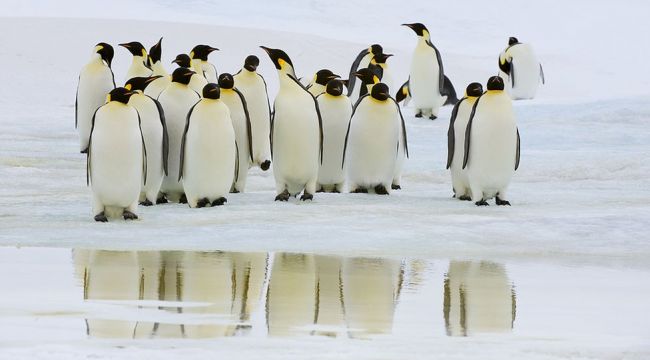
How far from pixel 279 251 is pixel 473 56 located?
23.0 meters

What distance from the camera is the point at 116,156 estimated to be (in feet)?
22.2

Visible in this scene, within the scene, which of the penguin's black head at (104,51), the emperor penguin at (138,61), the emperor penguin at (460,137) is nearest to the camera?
the emperor penguin at (460,137)

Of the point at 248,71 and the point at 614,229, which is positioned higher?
the point at 248,71

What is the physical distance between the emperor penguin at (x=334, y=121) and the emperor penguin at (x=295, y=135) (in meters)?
0.58

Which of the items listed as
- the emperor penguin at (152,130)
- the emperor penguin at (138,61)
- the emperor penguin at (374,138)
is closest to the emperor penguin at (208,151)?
the emperor penguin at (152,130)

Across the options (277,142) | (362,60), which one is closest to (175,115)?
(277,142)

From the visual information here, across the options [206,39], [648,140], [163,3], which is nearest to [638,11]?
[163,3]

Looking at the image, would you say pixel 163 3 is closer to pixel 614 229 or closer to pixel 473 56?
pixel 473 56

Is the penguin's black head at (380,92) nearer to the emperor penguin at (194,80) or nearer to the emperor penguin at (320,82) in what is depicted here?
the emperor penguin at (320,82)

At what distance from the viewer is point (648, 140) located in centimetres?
1161

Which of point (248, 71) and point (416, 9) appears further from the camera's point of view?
point (416, 9)

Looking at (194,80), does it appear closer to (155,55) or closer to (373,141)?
(155,55)

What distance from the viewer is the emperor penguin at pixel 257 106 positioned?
9148 mm

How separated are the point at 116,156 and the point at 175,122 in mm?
1136
